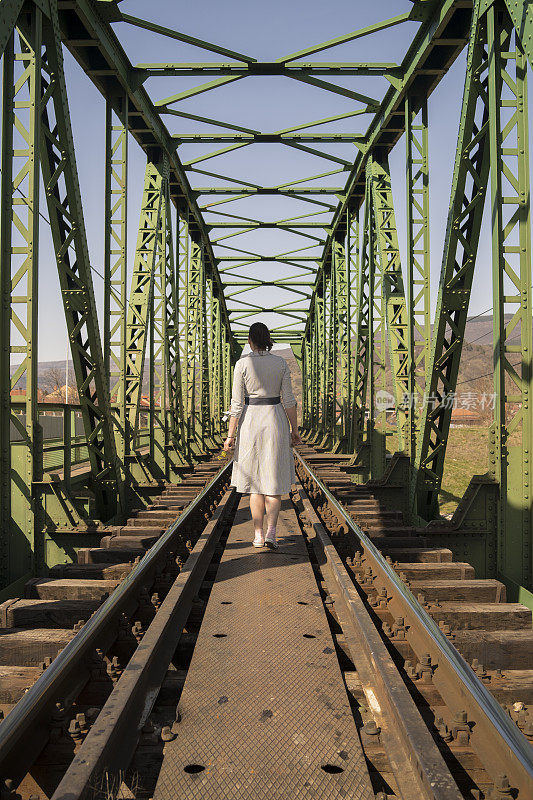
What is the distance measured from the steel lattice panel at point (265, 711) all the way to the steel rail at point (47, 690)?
19.4 inches

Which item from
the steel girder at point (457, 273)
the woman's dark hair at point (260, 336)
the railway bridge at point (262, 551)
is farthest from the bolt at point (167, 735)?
the steel girder at point (457, 273)

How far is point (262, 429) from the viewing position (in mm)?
5738

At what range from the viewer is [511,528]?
5.71 meters

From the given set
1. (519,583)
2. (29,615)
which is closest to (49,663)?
(29,615)

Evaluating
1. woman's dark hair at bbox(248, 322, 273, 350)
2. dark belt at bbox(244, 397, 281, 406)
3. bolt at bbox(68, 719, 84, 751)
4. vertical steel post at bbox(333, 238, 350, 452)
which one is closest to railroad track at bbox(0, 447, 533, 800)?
bolt at bbox(68, 719, 84, 751)

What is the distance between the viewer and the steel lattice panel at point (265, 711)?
2262 millimetres

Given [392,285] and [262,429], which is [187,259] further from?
[262,429]

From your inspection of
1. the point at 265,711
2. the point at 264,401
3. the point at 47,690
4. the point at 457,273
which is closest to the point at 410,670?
the point at 265,711

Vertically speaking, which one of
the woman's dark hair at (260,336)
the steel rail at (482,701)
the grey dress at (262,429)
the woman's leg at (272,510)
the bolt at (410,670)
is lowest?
the bolt at (410,670)

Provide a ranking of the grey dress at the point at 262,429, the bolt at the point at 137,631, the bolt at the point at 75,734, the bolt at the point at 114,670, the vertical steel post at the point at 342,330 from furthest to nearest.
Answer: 1. the vertical steel post at the point at 342,330
2. the grey dress at the point at 262,429
3. the bolt at the point at 137,631
4. the bolt at the point at 114,670
5. the bolt at the point at 75,734

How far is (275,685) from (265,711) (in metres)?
0.27

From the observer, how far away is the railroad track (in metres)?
2.24

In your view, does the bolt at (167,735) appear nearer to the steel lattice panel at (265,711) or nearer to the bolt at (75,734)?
the steel lattice panel at (265,711)

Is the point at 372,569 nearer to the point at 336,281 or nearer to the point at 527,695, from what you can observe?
the point at 527,695
